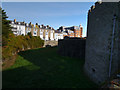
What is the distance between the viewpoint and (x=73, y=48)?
16359mm

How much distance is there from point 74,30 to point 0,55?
6367 cm

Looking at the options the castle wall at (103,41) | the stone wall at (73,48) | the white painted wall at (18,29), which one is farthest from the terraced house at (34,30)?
the castle wall at (103,41)

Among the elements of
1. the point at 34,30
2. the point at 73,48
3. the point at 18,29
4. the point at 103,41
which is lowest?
the point at 73,48

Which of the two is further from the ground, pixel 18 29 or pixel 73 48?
pixel 18 29

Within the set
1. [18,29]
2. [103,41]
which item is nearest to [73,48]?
[103,41]

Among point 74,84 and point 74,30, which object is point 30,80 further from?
point 74,30

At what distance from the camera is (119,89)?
10.8 feet

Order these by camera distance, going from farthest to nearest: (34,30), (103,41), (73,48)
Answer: (34,30)
(73,48)
(103,41)

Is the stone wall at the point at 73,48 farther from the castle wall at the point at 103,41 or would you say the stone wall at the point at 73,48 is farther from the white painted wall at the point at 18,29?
the white painted wall at the point at 18,29

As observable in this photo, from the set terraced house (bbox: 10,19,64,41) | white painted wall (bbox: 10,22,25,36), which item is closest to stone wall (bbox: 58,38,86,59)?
white painted wall (bbox: 10,22,25,36)

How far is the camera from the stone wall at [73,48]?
15.4m

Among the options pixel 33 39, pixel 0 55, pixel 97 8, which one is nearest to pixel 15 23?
pixel 33 39

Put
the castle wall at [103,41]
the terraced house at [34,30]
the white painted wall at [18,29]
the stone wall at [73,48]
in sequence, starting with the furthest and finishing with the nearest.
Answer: the terraced house at [34,30] → the white painted wall at [18,29] → the stone wall at [73,48] → the castle wall at [103,41]

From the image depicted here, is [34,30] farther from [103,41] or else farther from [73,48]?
[103,41]
